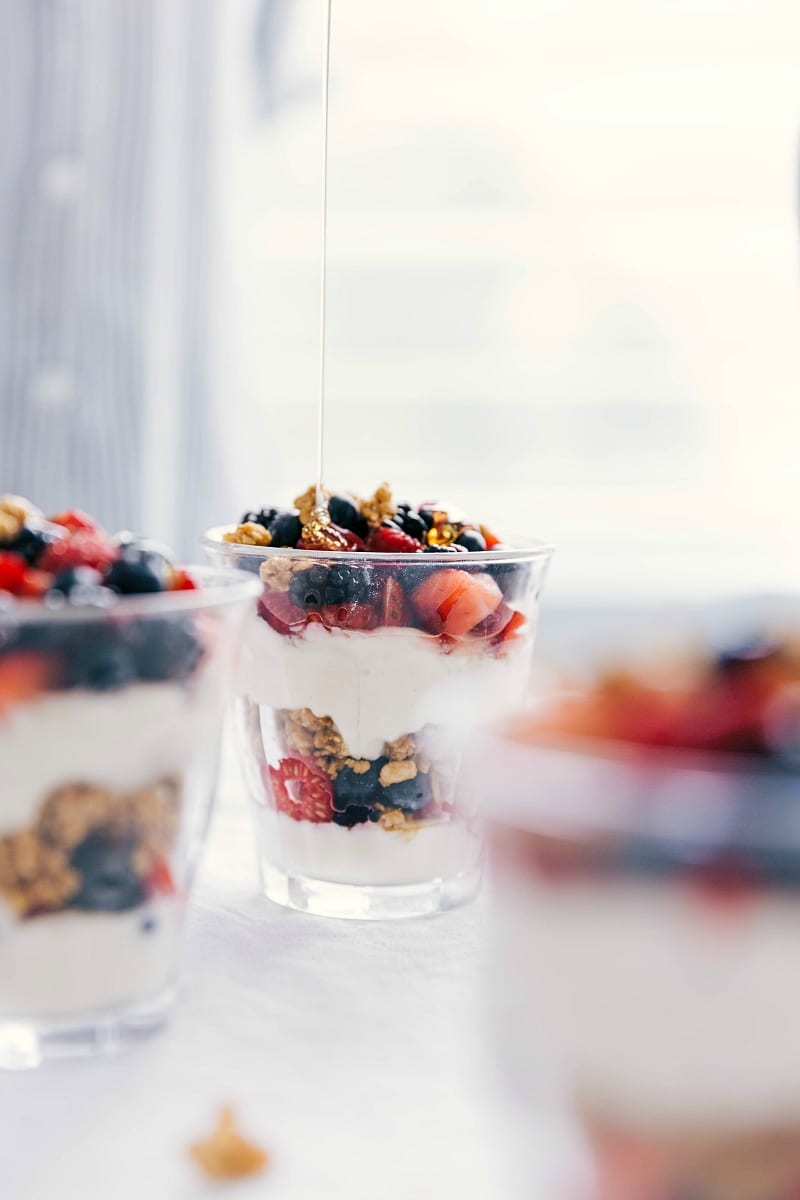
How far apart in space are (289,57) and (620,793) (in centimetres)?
195

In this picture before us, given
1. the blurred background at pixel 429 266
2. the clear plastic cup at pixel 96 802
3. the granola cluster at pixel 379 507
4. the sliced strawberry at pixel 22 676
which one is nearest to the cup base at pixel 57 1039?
the clear plastic cup at pixel 96 802

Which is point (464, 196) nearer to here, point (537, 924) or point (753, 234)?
point (753, 234)

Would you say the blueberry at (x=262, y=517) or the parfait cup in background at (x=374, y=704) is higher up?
the blueberry at (x=262, y=517)

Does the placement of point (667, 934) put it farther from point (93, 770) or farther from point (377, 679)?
point (377, 679)

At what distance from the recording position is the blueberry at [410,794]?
2.32 ft

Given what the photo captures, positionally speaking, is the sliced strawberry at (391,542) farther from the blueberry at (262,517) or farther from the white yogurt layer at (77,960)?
the white yogurt layer at (77,960)

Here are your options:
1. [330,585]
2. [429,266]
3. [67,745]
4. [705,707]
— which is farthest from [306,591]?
[429,266]

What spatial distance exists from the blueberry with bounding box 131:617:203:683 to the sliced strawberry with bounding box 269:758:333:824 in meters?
0.20

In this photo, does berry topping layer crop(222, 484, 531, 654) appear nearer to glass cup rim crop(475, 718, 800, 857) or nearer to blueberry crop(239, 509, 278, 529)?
blueberry crop(239, 509, 278, 529)

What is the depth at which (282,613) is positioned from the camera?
27.8 inches

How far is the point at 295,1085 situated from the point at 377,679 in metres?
0.25

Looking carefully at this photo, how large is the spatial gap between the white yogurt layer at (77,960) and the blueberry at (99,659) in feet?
0.33

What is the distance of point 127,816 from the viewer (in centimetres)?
51

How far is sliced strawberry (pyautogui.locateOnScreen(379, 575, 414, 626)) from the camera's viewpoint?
690 millimetres
